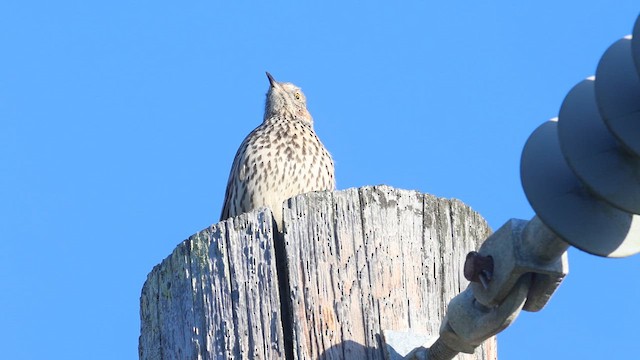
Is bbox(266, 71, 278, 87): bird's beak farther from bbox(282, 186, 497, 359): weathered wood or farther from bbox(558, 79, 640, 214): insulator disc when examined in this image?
bbox(558, 79, 640, 214): insulator disc

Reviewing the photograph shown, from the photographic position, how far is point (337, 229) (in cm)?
425

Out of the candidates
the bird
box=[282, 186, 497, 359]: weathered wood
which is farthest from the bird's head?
box=[282, 186, 497, 359]: weathered wood

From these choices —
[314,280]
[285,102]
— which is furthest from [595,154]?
[285,102]

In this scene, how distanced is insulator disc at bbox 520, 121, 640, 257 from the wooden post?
1359 mm

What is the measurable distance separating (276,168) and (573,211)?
5.01 m

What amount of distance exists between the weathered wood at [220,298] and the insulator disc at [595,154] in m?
1.62

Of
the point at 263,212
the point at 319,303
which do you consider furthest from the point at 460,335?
the point at 263,212

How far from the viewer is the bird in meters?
7.61

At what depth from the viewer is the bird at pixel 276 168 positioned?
7609 millimetres

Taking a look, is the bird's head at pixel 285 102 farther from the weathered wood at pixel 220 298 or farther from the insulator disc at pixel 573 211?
the insulator disc at pixel 573 211

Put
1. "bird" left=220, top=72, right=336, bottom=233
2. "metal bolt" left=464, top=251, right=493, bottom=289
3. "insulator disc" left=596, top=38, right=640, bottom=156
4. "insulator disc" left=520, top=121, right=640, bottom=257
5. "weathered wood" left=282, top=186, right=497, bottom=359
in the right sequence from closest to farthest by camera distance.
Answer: "insulator disc" left=596, top=38, right=640, bottom=156, "insulator disc" left=520, top=121, right=640, bottom=257, "metal bolt" left=464, top=251, right=493, bottom=289, "weathered wood" left=282, top=186, right=497, bottom=359, "bird" left=220, top=72, right=336, bottom=233

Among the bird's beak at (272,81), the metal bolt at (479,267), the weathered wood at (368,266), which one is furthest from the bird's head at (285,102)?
the metal bolt at (479,267)

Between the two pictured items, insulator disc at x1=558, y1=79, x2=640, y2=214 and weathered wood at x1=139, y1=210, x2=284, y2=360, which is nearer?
insulator disc at x1=558, y1=79, x2=640, y2=214

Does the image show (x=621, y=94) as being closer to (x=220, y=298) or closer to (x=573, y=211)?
(x=573, y=211)
